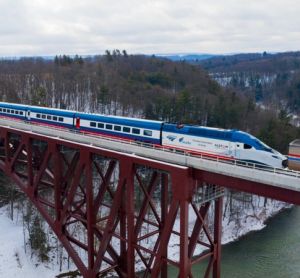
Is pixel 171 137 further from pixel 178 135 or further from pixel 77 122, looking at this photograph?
pixel 77 122

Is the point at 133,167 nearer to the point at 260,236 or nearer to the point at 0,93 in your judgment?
the point at 260,236

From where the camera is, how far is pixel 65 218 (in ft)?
86.0

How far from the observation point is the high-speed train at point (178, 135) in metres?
20.3

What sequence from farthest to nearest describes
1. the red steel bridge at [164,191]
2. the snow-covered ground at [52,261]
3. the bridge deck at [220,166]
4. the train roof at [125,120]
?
the snow-covered ground at [52,261], the train roof at [125,120], the red steel bridge at [164,191], the bridge deck at [220,166]

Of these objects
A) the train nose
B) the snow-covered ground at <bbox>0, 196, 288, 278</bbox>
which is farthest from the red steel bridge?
the snow-covered ground at <bbox>0, 196, 288, 278</bbox>

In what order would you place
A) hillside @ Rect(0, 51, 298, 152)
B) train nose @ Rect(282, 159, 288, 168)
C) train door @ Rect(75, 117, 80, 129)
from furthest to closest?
hillside @ Rect(0, 51, 298, 152) → train door @ Rect(75, 117, 80, 129) → train nose @ Rect(282, 159, 288, 168)

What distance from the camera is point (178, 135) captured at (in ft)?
78.7

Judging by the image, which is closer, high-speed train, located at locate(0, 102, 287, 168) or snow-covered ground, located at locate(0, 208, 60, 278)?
high-speed train, located at locate(0, 102, 287, 168)

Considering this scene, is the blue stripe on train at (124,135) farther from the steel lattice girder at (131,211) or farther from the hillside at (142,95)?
the hillside at (142,95)

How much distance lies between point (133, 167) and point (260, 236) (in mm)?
33910

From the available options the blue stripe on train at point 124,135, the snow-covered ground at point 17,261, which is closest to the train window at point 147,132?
the blue stripe on train at point 124,135

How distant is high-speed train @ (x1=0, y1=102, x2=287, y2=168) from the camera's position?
800 inches

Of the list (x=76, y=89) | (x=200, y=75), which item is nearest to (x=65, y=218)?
(x=76, y=89)

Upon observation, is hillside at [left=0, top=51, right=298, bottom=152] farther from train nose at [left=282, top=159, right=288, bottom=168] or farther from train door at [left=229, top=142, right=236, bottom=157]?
train nose at [left=282, top=159, right=288, bottom=168]
